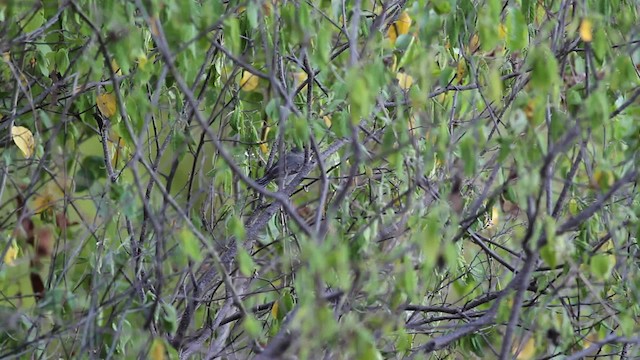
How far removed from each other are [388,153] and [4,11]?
125cm

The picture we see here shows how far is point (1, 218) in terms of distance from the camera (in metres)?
3.08

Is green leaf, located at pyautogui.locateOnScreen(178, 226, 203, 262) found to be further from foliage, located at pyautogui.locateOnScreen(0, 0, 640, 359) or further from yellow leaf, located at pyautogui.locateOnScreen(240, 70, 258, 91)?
yellow leaf, located at pyautogui.locateOnScreen(240, 70, 258, 91)

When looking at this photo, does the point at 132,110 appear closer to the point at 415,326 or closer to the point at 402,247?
the point at 402,247

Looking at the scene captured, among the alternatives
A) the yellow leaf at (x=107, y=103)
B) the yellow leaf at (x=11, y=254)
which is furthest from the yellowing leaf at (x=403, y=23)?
the yellow leaf at (x=11, y=254)

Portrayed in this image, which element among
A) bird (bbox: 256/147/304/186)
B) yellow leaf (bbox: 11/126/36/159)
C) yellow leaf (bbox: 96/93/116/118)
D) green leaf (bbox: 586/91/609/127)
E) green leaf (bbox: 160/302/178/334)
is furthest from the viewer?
bird (bbox: 256/147/304/186)

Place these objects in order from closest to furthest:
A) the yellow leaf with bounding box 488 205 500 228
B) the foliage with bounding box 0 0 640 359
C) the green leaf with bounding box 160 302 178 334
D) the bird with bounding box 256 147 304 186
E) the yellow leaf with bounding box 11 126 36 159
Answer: the foliage with bounding box 0 0 640 359 < the green leaf with bounding box 160 302 178 334 < the yellow leaf with bounding box 11 126 36 159 < the bird with bounding box 256 147 304 186 < the yellow leaf with bounding box 488 205 500 228

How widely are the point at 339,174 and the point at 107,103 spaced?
30.7 inches

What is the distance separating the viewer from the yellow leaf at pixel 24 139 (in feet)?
9.56

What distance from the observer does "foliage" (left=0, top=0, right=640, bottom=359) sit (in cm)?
201

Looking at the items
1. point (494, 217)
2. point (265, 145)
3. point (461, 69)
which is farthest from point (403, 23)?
point (494, 217)

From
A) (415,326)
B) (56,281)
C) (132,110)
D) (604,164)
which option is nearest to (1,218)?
(56,281)

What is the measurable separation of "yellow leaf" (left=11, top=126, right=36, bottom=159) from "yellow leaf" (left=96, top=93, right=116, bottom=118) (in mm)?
260

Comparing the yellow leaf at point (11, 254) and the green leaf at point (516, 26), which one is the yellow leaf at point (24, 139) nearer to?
the yellow leaf at point (11, 254)

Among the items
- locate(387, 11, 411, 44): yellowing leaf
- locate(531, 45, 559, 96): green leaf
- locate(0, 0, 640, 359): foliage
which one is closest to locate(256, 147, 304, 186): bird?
locate(0, 0, 640, 359): foliage
